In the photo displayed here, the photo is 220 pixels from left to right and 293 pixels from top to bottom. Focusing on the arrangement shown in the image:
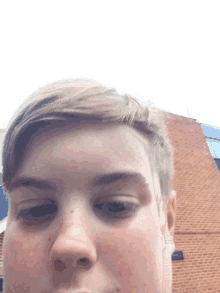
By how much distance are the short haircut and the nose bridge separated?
291mm

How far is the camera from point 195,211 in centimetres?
359

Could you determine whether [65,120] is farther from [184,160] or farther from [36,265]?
[184,160]

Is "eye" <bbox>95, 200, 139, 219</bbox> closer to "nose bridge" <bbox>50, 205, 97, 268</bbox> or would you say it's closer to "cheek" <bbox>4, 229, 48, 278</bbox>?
"nose bridge" <bbox>50, 205, 97, 268</bbox>

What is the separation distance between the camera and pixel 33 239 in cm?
55

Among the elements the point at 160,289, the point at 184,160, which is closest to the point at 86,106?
the point at 160,289

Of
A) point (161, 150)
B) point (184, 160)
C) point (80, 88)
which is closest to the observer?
point (80, 88)

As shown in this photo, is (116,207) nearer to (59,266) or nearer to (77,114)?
(59,266)

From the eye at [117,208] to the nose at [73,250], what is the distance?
88 mm

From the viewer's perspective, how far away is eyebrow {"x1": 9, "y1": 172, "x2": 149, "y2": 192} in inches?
22.1

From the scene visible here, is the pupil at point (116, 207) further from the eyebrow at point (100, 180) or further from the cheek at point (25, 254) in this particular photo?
the cheek at point (25, 254)

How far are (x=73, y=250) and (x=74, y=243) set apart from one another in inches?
0.6

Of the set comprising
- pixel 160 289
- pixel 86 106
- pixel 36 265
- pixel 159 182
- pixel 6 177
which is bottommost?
pixel 160 289

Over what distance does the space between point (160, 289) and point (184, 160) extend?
152 inches

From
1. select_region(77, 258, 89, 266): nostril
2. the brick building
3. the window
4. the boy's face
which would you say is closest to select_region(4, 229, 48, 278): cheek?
the boy's face
